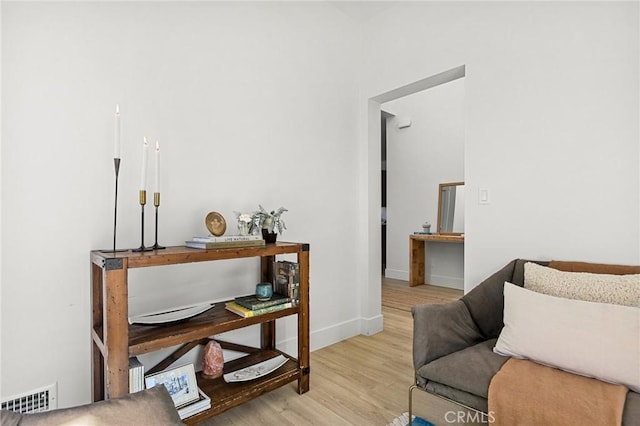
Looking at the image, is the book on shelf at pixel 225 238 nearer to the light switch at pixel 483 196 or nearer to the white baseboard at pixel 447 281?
the light switch at pixel 483 196

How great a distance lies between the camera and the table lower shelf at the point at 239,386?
5.38 feet

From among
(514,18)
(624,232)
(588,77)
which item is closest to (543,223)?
(624,232)

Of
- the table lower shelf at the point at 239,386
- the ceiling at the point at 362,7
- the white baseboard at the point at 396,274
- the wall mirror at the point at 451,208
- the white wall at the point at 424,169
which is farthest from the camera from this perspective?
the white baseboard at the point at 396,274

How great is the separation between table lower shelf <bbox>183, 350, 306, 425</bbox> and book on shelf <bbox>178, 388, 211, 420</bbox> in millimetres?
16

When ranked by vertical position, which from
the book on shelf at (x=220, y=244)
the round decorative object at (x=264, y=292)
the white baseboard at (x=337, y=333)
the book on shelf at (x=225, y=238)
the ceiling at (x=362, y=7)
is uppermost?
the ceiling at (x=362, y=7)

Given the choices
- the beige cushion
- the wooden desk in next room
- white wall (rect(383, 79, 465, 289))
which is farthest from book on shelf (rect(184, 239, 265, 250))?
white wall (rect(383, 79, 465, 289))

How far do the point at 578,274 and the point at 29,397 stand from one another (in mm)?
2483

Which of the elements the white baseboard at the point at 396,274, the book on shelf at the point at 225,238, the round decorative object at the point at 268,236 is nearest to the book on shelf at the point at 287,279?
the round decorative object at the point at 268,236

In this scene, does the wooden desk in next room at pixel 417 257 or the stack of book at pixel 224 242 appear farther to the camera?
the wooden desk in next room at pixel 417 257

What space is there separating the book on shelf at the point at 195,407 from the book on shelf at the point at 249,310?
0.40m

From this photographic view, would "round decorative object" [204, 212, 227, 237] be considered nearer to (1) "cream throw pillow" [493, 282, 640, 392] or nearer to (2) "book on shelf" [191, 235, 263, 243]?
(2) "book on shelf" [191, 235, 263, 243]

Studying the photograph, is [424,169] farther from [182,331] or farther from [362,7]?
[182,331]

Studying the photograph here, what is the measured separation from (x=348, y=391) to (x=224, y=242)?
112cm

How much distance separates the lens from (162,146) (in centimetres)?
192
